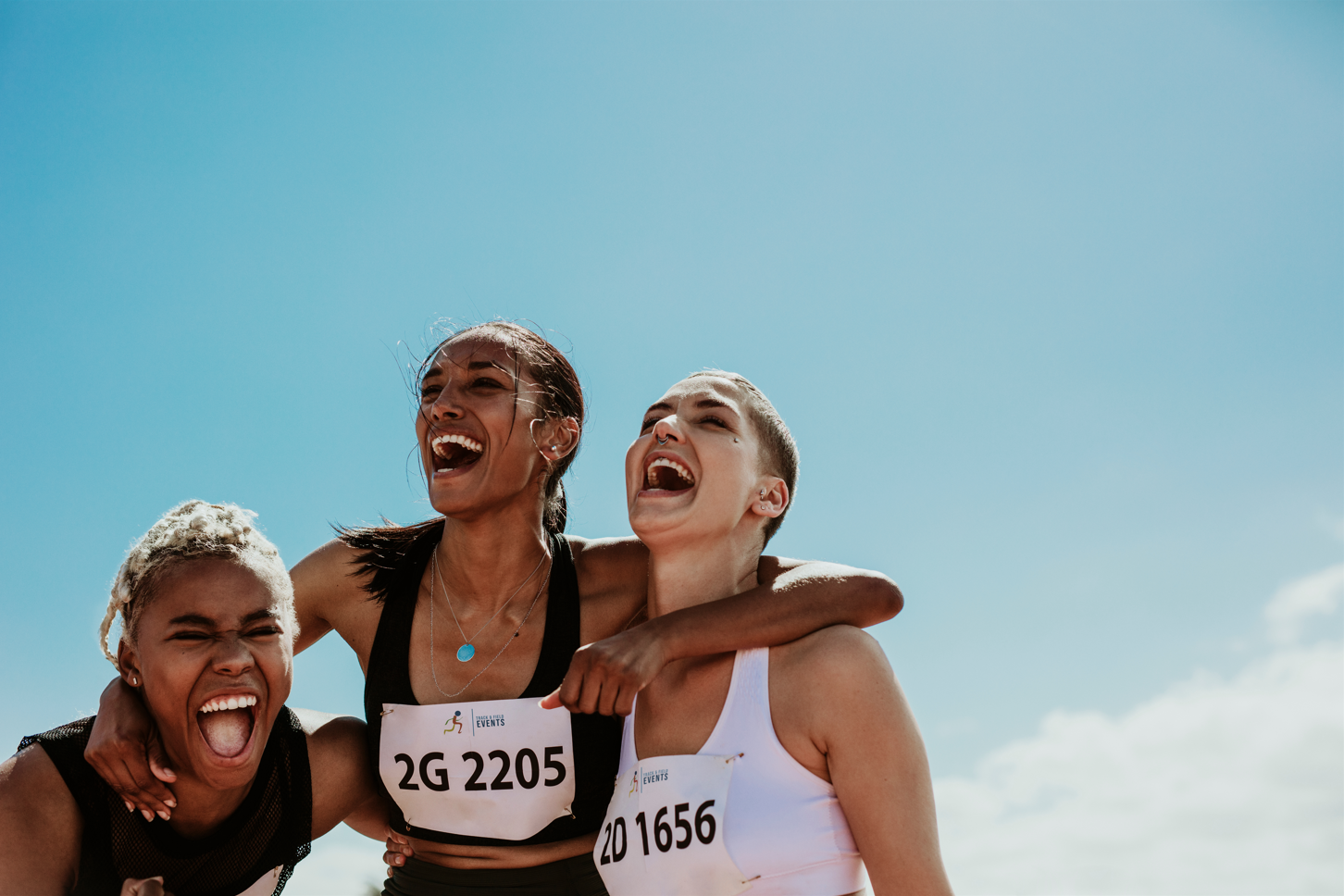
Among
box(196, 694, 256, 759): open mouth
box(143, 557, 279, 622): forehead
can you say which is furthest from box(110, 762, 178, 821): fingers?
box(143, 557, 279, 622): forehead

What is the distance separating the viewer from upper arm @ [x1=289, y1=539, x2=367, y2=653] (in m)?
5.25

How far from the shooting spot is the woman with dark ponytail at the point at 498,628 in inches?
157

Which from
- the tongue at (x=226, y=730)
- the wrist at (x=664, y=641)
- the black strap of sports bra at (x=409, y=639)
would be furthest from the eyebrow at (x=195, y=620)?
the wrist at (x=664, y=641)

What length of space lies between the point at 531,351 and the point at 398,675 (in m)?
1.70

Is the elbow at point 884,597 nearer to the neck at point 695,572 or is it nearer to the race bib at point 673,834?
the neck at point 695,572

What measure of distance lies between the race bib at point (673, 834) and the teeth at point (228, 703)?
1470mm

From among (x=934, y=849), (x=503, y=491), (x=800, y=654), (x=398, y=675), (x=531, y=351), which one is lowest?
(x=934, y=849)

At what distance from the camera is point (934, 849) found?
3.47 m

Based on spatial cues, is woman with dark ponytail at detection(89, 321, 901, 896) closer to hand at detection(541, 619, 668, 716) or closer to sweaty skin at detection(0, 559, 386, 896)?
hand at detection(541, 619, 668, 716)

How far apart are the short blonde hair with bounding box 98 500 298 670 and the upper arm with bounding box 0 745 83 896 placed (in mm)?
464

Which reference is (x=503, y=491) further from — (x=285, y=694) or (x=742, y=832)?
(x=742, y=832)

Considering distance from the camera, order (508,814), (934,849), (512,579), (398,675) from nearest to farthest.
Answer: (934,849) < (508,814) < (398,675) < (512,579)

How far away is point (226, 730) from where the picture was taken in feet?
13.6

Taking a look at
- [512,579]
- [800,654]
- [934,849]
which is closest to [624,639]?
[800,654]
